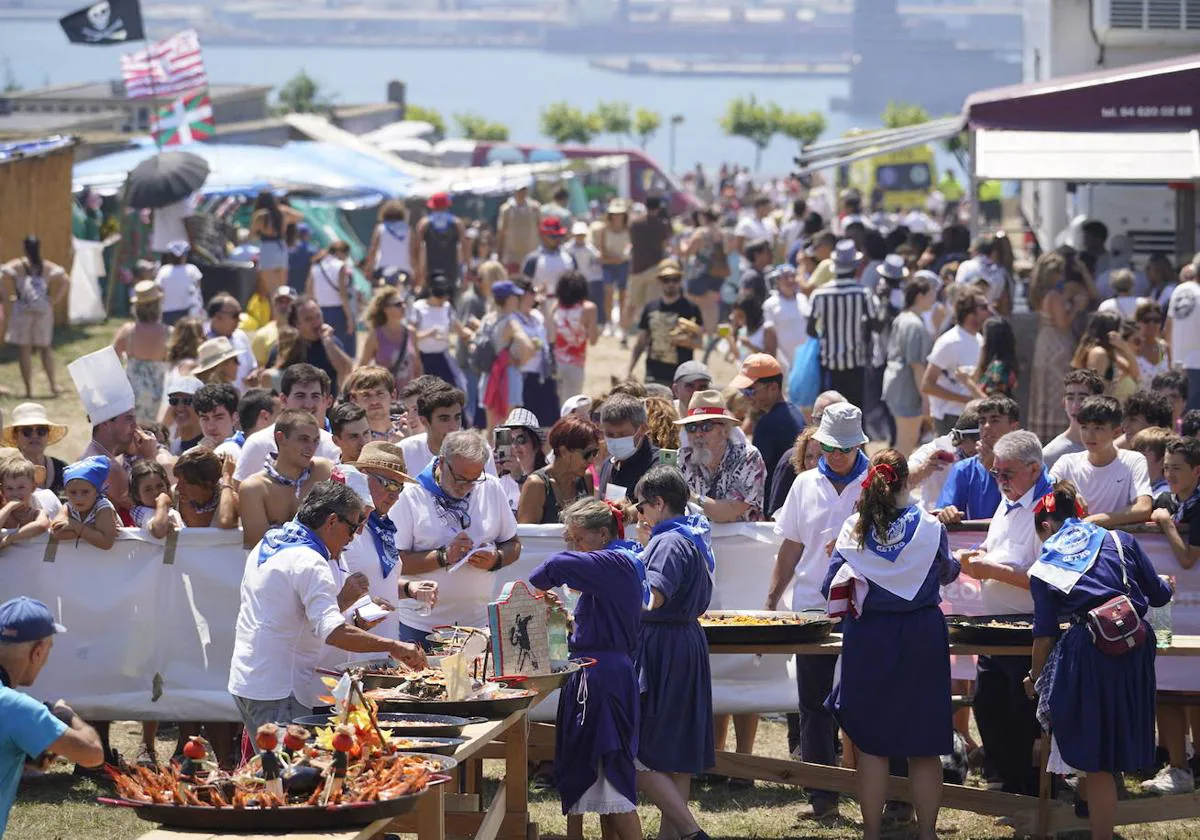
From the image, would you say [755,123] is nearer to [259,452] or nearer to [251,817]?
[259,452]

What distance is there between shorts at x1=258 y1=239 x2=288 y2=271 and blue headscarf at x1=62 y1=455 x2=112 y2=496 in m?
10.9

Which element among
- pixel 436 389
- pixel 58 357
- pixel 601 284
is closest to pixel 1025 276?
pixel 601 284

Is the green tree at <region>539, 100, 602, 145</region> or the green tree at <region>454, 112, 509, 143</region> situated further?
the green tree at <region>454, 112, 509, 143</region>

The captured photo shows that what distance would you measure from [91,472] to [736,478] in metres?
2.91

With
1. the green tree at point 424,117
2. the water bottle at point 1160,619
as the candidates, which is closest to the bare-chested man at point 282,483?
the water bottle at point 1160,619

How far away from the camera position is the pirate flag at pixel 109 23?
2394 centimetres

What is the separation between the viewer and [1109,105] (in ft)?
50.2

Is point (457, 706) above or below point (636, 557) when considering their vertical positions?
below

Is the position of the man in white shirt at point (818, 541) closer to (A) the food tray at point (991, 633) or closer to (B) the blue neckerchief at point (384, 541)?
(A) the food tray at point (991, 633)

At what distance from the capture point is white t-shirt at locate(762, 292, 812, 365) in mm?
14773

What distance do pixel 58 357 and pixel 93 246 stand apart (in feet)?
13.2

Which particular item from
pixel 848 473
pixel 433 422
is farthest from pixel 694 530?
pixel 433 422

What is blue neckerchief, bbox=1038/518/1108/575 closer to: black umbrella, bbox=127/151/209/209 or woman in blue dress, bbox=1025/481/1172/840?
woman in blue dress, bbox=1025/481/1172/840

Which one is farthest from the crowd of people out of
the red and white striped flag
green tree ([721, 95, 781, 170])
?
green tree ([721, 95, 781, 170])
